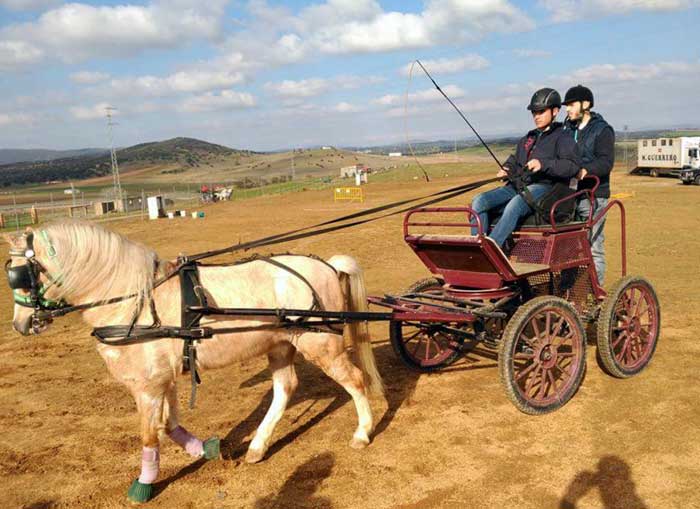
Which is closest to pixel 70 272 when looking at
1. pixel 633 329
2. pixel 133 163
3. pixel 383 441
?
pixel 383 441

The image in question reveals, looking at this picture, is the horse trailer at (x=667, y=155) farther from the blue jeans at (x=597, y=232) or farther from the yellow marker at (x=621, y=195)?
the blue jeans at (x=597, y=232)

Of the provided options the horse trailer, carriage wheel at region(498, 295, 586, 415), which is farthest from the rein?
the horse trailer

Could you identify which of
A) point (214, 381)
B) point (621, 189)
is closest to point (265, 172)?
point (621, 189)

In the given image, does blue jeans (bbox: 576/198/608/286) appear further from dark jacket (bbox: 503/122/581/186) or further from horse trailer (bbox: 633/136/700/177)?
horse trailer (bbox: 633/136/700/177)

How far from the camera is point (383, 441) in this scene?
4.66 metres

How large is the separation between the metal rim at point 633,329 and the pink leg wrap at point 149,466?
4362 mm

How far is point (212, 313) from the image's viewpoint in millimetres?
3914

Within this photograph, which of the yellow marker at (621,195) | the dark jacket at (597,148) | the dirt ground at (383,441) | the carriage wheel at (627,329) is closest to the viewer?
the dirt ground at (383,441)

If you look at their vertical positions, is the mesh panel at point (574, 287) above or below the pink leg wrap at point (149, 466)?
above

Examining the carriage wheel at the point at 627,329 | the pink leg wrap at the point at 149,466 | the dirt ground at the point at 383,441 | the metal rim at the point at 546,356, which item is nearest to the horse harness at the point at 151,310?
the pink leg wrap at the point at 149,466

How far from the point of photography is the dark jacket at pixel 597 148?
18.3 feet

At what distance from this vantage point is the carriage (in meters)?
4.82

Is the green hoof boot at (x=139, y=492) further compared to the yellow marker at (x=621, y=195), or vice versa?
the yellow marker at (x=621, y=195)

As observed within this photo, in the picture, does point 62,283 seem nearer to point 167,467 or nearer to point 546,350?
point 167,467
